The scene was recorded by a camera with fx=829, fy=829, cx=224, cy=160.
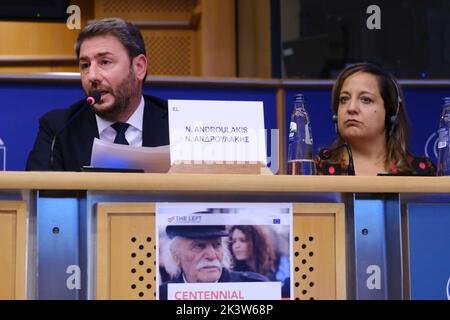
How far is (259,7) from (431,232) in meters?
3.16

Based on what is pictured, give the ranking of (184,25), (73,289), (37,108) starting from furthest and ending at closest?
1. (184,25)
2. (37,108)
3. (73,289)

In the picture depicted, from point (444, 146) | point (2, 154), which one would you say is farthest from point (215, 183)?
point (2, 154)

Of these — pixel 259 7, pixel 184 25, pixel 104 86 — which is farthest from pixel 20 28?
pixel 104 86

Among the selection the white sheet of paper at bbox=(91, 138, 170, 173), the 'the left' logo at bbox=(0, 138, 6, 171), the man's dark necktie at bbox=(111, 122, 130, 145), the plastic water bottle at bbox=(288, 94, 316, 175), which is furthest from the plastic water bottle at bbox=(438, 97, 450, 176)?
the 'the left' logo at bbox=(0, 138, 6, 171)

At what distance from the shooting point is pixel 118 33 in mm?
3037

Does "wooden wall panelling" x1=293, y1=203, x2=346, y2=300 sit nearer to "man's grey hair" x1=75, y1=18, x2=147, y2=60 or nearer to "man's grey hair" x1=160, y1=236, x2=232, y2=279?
"man's grey hair" x1=160, y1=236, x2=232, y2=279

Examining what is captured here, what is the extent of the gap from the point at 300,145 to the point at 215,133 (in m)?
0.69

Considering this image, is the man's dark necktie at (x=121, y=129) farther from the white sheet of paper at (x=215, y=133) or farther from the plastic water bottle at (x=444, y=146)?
the white sheet of paper at (x=215, y=133)

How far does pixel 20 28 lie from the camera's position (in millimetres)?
5383

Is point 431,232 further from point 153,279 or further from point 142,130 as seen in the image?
point 142,130

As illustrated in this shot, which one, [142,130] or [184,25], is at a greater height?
[184,25]

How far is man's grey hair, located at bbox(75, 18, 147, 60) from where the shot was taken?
302cm

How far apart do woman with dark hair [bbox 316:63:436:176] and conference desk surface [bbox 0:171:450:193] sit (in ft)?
4.52

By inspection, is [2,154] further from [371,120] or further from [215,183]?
[215,183]
